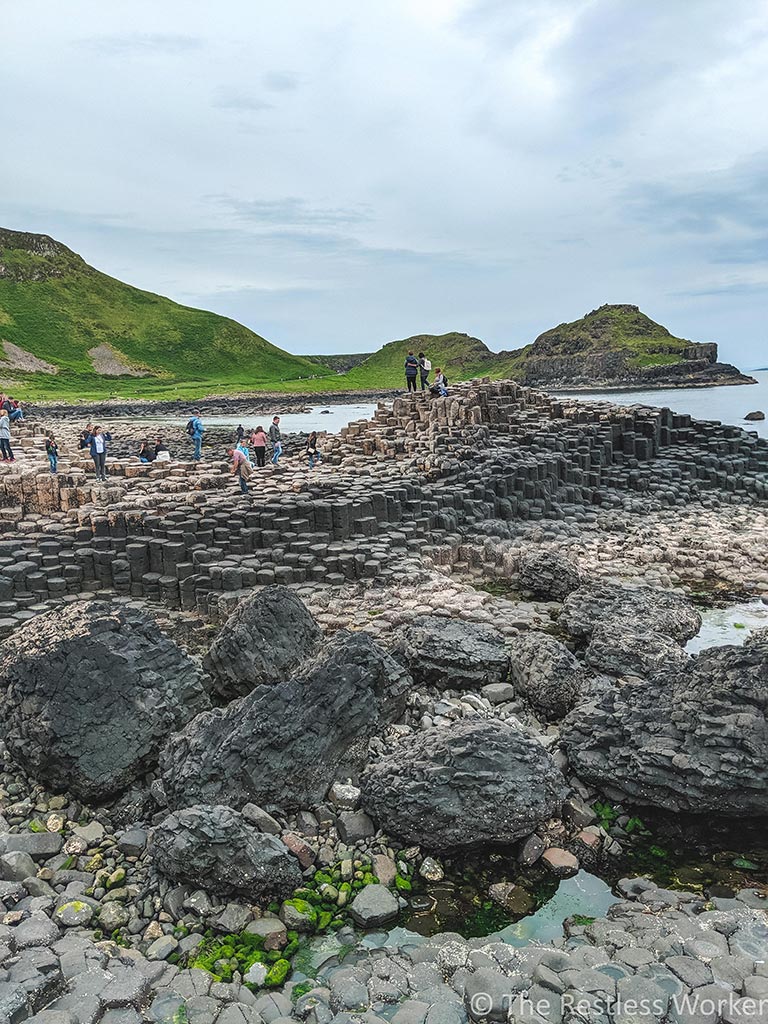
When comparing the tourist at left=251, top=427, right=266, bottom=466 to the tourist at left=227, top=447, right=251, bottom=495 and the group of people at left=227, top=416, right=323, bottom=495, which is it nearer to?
the group of people at left=227, top=416, right=323, bottom=495

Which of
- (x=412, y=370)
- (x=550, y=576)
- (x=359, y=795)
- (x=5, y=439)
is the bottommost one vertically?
(x=359, y=795)

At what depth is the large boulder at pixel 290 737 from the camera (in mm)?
7859

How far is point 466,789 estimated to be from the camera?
7.43 meters

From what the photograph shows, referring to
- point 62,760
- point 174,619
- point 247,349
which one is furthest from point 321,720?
point 247,349

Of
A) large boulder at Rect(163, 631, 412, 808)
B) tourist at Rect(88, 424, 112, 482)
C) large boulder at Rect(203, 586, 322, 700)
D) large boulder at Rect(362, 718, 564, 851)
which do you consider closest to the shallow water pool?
large boulder at Rect(362, 718, 564, 851)

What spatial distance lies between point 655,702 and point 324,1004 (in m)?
4.73

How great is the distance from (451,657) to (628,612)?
376 centimetres

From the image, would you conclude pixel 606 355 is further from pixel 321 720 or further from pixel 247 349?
pixel 321 720

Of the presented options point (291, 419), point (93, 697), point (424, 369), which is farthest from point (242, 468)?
point (291, 419)

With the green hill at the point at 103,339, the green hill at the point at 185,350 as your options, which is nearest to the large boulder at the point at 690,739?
the green hill at the point at 185,350

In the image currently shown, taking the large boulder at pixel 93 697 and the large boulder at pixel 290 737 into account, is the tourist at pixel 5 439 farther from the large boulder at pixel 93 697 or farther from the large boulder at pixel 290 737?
the large boulder at pixel 290 737

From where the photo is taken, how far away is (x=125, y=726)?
28.5 feet

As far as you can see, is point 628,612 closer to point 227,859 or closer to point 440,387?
point 227,859

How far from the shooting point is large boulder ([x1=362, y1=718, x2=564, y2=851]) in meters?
7.29
